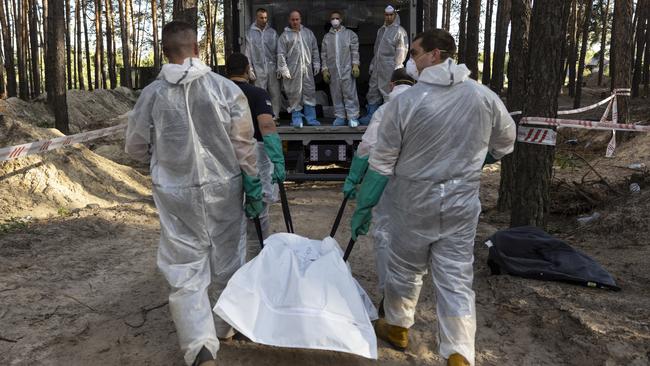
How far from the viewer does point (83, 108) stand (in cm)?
2003

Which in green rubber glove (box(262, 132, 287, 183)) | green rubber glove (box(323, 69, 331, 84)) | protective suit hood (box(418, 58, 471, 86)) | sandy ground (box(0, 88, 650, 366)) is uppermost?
green rubber glove (box(323, 69, 331, 84))

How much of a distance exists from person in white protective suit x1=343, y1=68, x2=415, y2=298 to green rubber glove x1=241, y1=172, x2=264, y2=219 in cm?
64

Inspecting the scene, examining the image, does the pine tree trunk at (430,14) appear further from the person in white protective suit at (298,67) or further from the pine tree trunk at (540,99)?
the pine tree trunk at (540,99)

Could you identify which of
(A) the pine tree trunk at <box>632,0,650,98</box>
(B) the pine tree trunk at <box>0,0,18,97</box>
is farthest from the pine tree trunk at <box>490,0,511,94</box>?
(B) the pine tree trunk at <box>0,0,18,97</box>

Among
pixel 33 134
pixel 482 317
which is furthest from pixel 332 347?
pixel 33 134

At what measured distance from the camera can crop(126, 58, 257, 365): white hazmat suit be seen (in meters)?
2.85

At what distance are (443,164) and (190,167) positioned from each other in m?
1.37

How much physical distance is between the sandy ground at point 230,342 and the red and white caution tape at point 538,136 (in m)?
1.13

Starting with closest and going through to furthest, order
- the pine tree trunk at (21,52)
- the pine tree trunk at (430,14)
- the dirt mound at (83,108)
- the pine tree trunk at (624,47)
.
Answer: the pine tree trunk at (624,47) < the dirt mound at (83,108) < the pine tree trunk at (430,14) < the pine tree trunk at (21,52)

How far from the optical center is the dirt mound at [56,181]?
20.9ft

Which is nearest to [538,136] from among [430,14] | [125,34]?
[430,14]

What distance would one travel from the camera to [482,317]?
371 centimetres

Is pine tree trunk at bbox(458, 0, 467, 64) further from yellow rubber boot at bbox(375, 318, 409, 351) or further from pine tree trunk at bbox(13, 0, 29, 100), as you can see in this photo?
yellow rubber boot at bbox(375, 318, 409, 351)

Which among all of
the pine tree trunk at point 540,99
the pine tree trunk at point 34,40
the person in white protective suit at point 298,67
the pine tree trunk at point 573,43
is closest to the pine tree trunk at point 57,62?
the person in white protective suit at point 298,67
